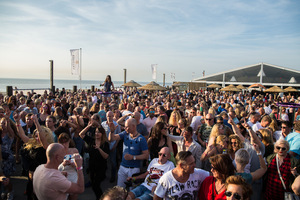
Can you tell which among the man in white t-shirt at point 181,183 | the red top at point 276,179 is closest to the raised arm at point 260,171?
the red top at point 276,179

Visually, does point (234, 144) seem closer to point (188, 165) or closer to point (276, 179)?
point (276, 179)

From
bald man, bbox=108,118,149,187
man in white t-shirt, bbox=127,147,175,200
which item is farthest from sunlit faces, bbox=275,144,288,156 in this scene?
bald man, bbox=108,118,149,187

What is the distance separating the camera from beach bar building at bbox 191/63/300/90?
29281mm

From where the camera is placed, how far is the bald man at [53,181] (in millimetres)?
2600

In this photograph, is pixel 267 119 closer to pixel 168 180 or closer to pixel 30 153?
pixel 168 180

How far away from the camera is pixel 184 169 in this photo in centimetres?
273

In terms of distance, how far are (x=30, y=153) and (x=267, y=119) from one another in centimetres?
563

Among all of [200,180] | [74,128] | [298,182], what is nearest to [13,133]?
[74,128]

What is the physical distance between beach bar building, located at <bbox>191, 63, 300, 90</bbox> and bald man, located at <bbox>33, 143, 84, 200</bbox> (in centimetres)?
3233

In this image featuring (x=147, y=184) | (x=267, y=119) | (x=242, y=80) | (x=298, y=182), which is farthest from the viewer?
(x=242, y=80)

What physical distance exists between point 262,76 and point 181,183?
31869 mm

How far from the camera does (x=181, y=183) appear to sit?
2.74m

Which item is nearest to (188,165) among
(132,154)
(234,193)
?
(234,193)

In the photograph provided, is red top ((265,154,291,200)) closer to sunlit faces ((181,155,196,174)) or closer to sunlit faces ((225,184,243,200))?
sunlit faces ((225,184,243,200))
